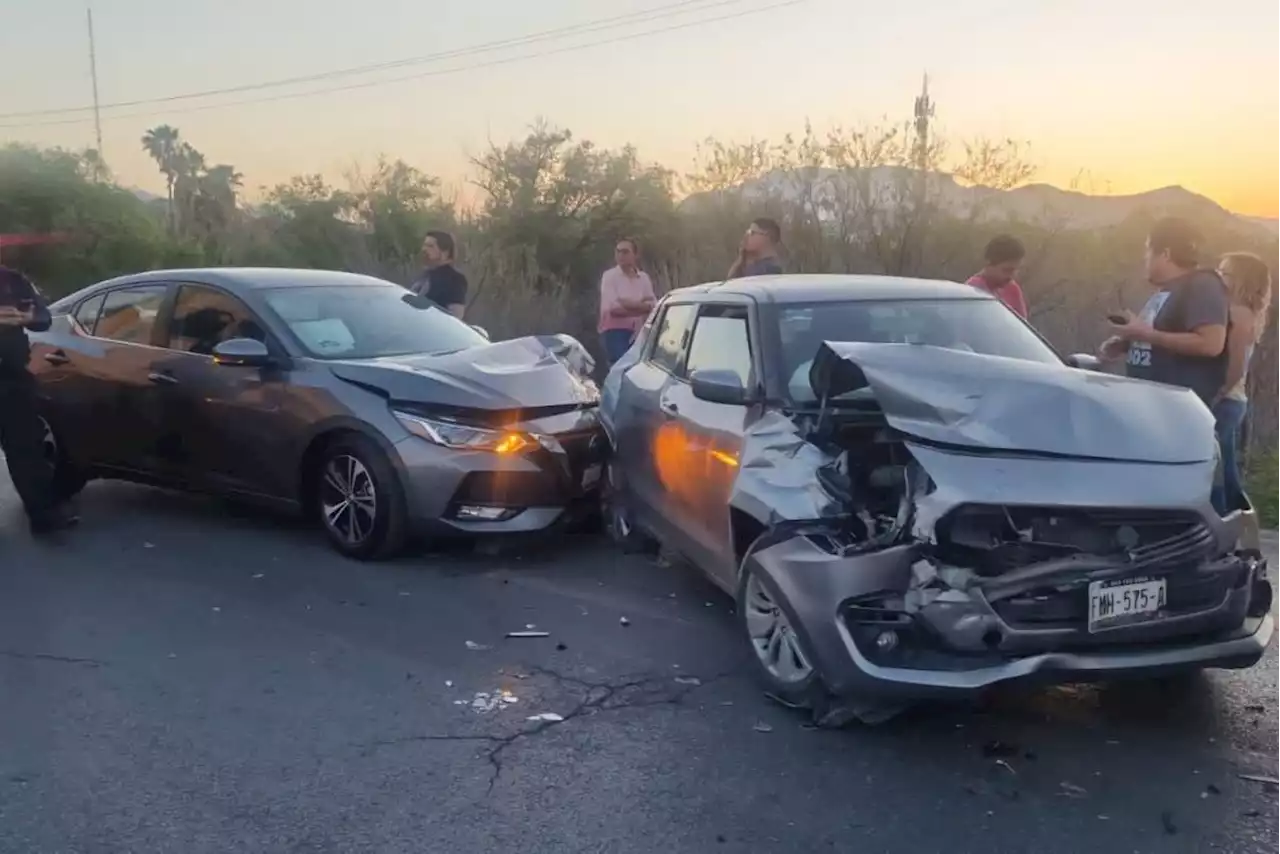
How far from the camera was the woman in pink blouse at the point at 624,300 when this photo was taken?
10.4 meters

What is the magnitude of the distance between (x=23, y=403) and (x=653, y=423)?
3.91 m

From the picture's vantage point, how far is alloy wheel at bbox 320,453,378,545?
259 inches

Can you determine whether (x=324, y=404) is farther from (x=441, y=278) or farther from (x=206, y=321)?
(x=441, y=278)

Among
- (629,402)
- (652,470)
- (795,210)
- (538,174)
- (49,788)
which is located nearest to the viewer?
(49,788)

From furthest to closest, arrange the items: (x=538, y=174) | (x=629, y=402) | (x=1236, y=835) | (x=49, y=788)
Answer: (x=538, y=174) < (x=629, y=402) < (x=49, y=788) < (x=1236, y=835)

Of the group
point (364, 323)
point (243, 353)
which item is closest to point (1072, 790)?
point (243, 353)

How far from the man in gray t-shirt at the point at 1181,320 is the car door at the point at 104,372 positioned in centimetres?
585

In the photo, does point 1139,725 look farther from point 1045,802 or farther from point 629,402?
point 629,402

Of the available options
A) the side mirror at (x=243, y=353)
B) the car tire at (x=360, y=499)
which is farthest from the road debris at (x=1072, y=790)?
the side mirror at (x=243, y=353)

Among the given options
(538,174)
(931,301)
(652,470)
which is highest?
(538,174)

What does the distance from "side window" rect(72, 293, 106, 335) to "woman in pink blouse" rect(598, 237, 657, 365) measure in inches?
162

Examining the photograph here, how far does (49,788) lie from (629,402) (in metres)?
3.46

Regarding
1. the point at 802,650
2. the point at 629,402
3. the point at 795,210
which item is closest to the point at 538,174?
the point at 795,210

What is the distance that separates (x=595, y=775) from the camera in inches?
156
